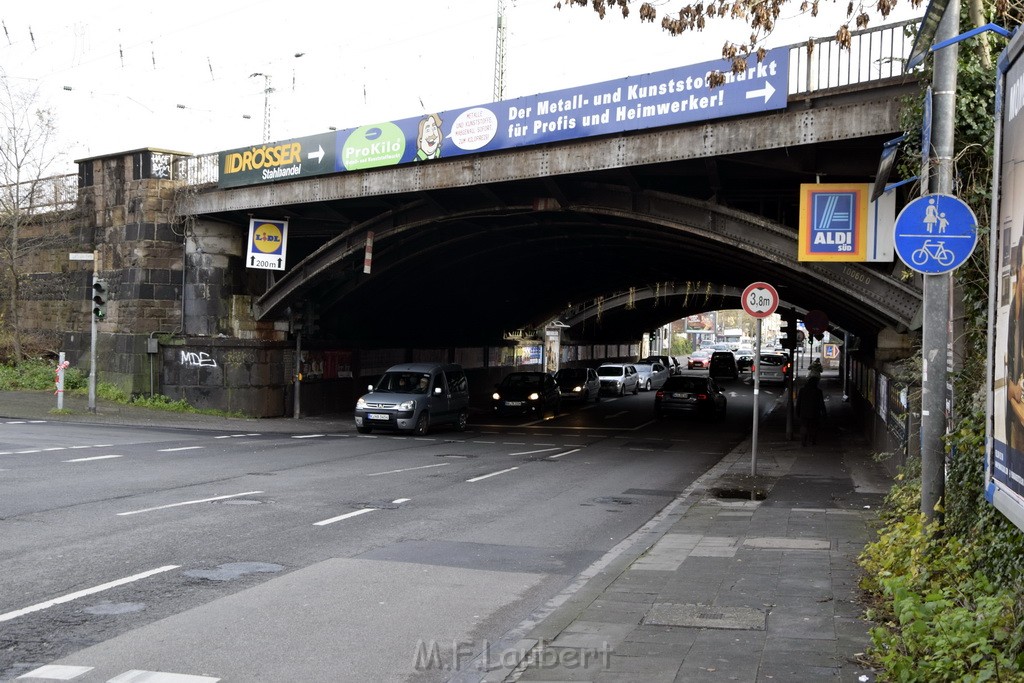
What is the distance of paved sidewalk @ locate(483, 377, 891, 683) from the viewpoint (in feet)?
19.0

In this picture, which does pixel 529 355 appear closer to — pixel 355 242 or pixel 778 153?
pixel 355 242

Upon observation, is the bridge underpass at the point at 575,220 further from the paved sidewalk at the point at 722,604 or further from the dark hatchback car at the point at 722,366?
the dark hatchback car at the point at 722,366

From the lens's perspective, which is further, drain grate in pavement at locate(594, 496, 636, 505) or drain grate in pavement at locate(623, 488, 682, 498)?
drain grate in pavement at locate(623, 488, 682, 498)

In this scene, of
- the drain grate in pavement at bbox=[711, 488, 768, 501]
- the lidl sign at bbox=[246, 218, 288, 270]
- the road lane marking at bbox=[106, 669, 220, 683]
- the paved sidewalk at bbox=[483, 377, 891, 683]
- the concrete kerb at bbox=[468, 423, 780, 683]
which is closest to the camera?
the road lane marking at bbox=[106, 669, 220, 683]

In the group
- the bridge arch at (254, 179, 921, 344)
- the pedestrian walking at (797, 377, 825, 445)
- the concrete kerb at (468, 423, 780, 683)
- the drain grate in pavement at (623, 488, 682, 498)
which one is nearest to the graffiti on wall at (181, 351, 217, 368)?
the bridge arch at (254, 179, 921, 344)

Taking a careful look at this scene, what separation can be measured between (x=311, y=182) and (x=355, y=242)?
2364mm

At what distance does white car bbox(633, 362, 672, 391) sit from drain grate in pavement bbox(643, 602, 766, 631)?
4574 centimetres

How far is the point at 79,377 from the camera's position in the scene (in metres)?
31.9

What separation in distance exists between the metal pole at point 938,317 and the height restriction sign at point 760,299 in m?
8.65

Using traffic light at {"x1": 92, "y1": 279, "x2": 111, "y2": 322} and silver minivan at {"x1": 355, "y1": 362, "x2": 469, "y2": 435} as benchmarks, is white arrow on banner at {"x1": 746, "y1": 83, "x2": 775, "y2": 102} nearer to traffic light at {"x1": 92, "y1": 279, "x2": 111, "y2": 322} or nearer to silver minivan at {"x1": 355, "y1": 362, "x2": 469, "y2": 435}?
silver minivan at {"x1": 355, "y1": 362, "x2": 469, "y2": 435}

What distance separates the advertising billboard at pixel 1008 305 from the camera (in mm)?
4977

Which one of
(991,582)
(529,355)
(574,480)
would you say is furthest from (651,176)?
(529,355)

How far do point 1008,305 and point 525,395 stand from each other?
29280 millimetres

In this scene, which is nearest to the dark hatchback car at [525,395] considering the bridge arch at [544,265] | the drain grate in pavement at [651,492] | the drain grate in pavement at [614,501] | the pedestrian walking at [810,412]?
the bridge arch at [544,265]
